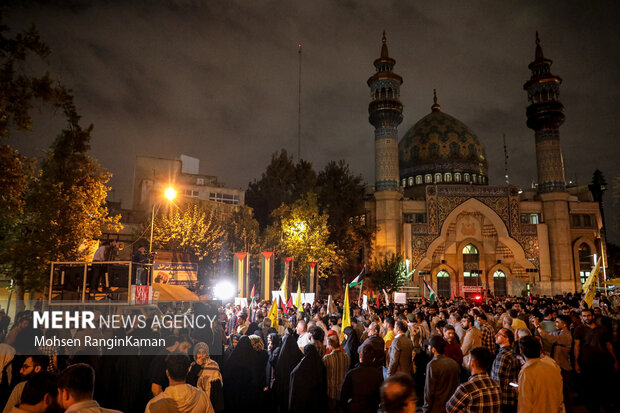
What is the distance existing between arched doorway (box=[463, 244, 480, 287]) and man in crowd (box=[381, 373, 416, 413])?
3731 cm

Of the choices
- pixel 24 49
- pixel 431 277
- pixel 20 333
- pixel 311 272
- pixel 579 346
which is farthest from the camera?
pixel 431 277

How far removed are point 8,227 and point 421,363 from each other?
2165cm

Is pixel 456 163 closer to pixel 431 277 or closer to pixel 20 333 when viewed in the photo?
pixel 431 277

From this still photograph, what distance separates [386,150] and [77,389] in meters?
35.4

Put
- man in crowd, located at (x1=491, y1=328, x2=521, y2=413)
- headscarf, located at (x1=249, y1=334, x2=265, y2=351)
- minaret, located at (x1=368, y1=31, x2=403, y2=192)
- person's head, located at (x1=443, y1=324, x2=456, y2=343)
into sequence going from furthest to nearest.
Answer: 1. minaret, located at (x1=368, y1=31, x2=403, y2=192)
2. person's head, located at (x1=443, y1=324, x2=456, y2=343)
3. headscarf, located at (x1=249, y1=334, x2=265, y2=351)
4. man in crowd, located at (x1=491, y1=328, x2=521, y2=413)

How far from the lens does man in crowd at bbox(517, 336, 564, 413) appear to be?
4180mm

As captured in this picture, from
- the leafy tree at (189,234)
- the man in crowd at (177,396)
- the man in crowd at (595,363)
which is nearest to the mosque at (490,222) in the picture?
the leafy tree at (189,234)

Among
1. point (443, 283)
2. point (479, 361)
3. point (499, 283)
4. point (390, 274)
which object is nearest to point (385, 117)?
point (390, 274)

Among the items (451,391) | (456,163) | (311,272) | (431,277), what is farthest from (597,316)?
(456,163)

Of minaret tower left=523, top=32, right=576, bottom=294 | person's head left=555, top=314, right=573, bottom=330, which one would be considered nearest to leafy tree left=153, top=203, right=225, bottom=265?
person's head left=555, top=314, right=573, bottom=330

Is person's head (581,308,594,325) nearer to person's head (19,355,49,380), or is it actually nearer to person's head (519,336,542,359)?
person's head (519,336,542,359)

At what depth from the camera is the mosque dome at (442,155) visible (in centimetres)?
4178

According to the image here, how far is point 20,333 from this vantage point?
6164 mm

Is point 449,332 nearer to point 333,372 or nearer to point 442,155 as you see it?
point 333,372
